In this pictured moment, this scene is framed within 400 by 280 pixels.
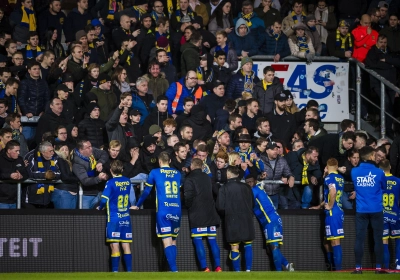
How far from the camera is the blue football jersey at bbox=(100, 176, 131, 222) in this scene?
15805 mm

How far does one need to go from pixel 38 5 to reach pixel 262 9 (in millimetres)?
4932

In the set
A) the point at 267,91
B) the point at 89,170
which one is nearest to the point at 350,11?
the point at 267,91

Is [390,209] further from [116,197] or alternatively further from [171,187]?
[116,197]

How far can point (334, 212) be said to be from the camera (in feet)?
53.0

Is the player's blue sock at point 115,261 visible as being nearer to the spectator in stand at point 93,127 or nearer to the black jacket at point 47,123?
the spectator in stand at point 93,127

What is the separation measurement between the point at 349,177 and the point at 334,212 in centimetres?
92

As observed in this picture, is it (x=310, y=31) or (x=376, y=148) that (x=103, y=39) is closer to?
(x=310, y=31)

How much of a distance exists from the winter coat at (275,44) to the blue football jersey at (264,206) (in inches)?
201

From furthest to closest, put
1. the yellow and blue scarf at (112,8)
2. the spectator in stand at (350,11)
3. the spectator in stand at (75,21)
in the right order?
the spectator in stand at (350,11)
the yellow and blue scarf at (112,8)
the spectator in stand at (75,21)

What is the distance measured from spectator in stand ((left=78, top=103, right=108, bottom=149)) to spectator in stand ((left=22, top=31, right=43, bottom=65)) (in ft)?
Result: 8.87

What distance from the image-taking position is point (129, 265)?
52.7 ft

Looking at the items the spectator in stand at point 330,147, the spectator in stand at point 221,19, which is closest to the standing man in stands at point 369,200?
the spectator in stand at point 330,147

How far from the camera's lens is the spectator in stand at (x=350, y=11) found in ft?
72.3

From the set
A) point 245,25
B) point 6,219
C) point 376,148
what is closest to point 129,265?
point 6,219
